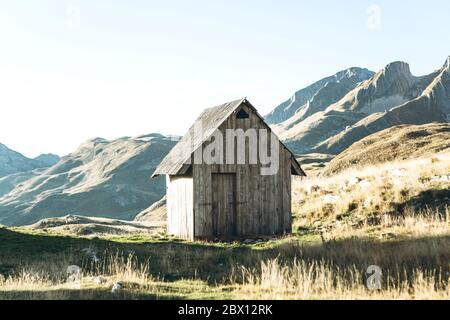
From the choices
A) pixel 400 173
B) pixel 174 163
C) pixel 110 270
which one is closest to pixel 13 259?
pixel 110 270

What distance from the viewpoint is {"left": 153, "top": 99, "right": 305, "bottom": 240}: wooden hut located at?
80.1 feet

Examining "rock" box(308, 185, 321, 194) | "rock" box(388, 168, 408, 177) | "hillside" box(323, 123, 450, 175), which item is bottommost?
"rock" box(308, 185, 321, 194)

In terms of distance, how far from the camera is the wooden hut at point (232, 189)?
24.4 metres

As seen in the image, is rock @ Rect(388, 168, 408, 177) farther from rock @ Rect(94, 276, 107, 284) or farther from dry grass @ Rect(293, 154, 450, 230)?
rock @ Rect(94, 276, 107, 284)

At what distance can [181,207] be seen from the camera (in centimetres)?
2627

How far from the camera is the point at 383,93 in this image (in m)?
200

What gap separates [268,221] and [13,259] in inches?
468

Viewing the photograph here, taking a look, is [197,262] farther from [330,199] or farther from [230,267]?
[330,199]

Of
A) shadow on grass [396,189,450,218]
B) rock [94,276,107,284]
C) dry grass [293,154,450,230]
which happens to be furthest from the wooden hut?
rock [94,276,107,284]

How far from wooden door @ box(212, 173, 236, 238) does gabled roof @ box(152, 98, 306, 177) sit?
1681mm

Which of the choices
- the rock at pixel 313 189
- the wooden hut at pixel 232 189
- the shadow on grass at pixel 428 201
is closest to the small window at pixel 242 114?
the wooden hut at pixel 232 189
